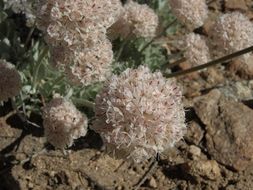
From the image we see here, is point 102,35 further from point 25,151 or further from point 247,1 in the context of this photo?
point 247,1

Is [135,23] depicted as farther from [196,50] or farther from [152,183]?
[152,183]

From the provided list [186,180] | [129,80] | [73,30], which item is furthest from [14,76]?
[186,180]

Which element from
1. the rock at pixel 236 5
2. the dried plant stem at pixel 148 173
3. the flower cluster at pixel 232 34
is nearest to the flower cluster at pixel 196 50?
the flower cluster at pixel 232 34

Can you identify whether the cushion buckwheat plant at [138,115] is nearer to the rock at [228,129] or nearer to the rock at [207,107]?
the rock at [228,129]

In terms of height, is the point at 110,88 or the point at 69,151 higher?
the point at 110,88

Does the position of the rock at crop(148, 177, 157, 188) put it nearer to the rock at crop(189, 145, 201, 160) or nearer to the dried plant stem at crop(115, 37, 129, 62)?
the rock at crop(189, 145, 201, 160)

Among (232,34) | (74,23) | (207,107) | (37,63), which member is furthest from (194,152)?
(74,23)

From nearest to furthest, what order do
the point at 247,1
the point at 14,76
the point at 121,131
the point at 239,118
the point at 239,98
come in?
the point at 121,131, the point at 14,76, the point at 239,118, the point at 239,98, the point at 247,1

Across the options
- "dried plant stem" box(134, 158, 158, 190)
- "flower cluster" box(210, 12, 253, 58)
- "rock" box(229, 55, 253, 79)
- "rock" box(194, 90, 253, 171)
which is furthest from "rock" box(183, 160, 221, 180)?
"rock" box(229, 55, 253, 79)

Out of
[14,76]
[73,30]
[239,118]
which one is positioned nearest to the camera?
[73,30]
